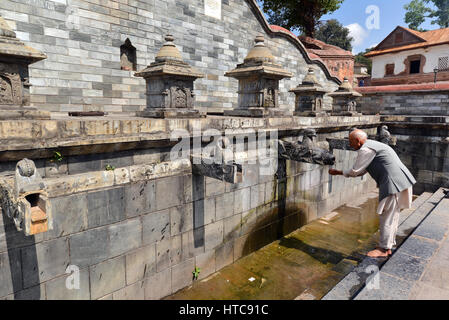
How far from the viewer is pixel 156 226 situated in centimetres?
465

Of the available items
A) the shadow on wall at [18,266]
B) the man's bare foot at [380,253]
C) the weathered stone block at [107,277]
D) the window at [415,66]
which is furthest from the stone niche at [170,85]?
the window at [415,66]

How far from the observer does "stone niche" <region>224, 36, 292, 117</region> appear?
6.52m

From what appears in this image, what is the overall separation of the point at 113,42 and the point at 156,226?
6.36 metres

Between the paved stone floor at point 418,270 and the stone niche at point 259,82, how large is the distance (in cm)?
386

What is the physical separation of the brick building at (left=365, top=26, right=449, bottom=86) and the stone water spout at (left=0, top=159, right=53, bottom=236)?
24.9m

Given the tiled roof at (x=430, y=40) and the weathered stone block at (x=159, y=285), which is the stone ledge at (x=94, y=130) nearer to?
the weathered stone block at (x=159, y=285)

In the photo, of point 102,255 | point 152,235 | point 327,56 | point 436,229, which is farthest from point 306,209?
point 327,56

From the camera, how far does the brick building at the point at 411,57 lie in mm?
20875

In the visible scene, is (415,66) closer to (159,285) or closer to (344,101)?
(344,101)

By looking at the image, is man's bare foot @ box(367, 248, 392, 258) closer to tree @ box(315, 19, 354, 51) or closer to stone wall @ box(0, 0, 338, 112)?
stone wall @ box(0, 0, 338, 112)

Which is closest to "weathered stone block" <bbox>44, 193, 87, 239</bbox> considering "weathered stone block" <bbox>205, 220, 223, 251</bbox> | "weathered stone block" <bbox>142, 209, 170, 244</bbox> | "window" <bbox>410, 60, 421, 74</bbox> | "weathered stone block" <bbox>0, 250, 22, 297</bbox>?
"weathered stone block" <bbox>0, 250, 22, 297</bbox>

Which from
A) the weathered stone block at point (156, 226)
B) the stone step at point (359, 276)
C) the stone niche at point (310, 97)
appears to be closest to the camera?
the stone step at point (359, 276)

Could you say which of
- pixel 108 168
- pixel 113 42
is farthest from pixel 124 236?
pixel 113 42

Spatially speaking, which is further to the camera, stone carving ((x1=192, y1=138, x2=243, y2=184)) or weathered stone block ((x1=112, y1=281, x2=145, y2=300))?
weathered stone block ((x1=112, y1=281, x2=145, y2=300))
